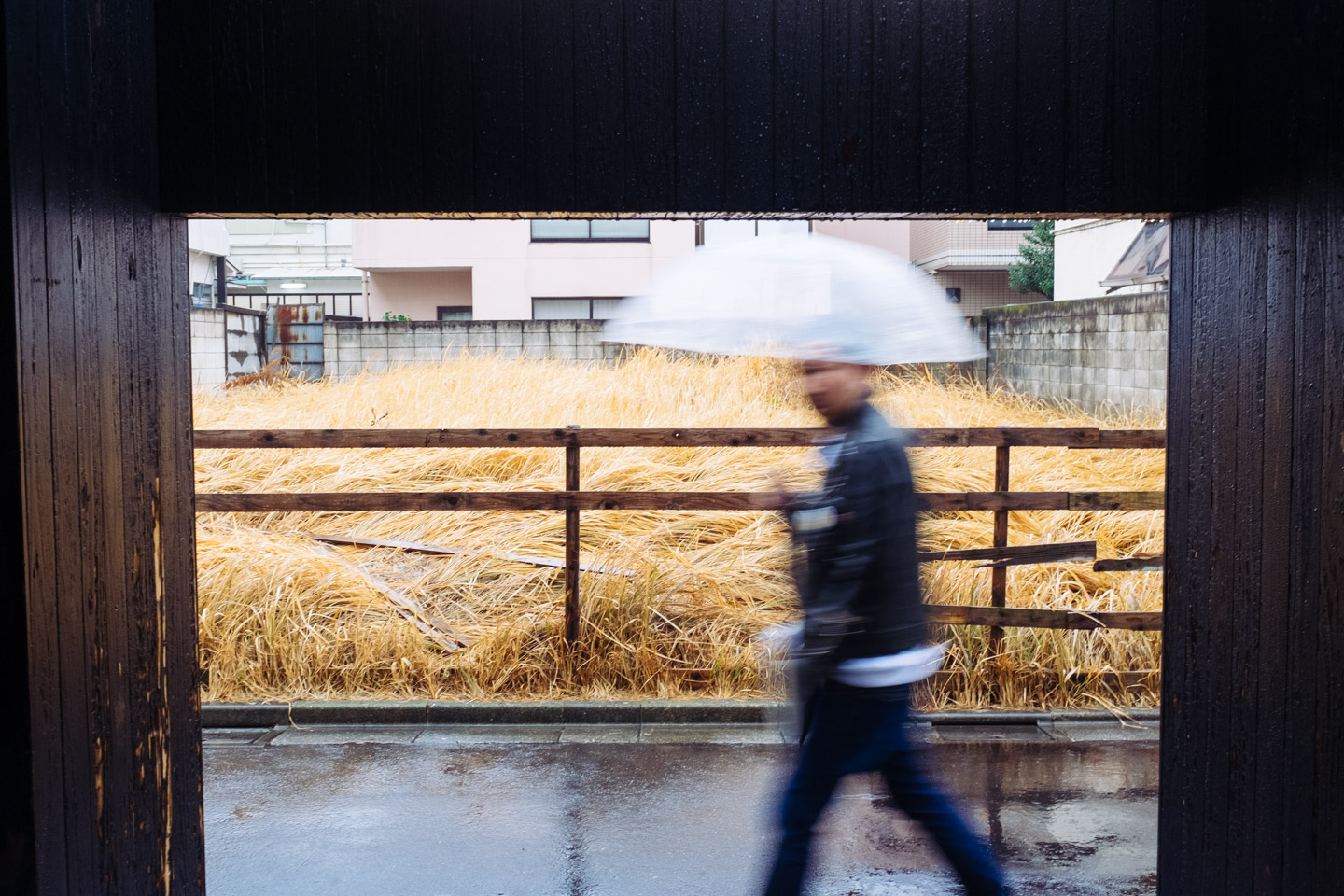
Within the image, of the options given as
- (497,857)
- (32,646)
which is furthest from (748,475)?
(32,646)

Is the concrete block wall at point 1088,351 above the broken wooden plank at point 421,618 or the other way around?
above

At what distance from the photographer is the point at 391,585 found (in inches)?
289

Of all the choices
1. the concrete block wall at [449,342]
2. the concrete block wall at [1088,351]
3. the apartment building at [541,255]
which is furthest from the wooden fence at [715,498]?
the apartment building at [541,255]

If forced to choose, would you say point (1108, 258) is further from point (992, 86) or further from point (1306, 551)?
point (1306, 551)

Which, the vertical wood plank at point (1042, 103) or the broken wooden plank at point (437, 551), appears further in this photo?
the broken wooden plank at point (437, 551)

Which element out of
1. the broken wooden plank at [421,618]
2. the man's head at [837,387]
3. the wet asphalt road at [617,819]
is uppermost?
the man's head at [837,387]

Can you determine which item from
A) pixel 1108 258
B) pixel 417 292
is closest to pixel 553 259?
pixel 417 292

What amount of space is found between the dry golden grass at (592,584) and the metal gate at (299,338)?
11390 mm

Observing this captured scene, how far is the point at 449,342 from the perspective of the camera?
1667 centimetres

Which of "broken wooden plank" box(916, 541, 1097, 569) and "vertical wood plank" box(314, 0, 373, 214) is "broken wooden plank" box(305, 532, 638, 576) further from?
"vertical wood plank" box(314, 0, 373, 214)

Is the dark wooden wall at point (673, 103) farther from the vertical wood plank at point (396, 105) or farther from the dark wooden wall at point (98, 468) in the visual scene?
the dark wooden wall at point (98, 468)

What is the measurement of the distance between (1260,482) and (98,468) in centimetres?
271

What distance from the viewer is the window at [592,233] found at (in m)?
23.5

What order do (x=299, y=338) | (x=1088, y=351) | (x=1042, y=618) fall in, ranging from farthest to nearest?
(x=299, y=338)
(x=1088, y=351)
(x=1042, y=618)
